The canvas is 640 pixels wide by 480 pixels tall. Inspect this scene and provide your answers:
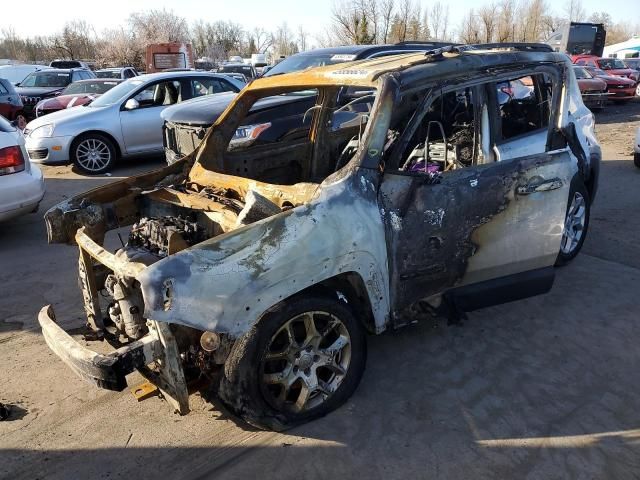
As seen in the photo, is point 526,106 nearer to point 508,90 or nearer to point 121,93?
point 508,90

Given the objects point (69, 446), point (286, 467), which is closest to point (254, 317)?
point (286, 467)

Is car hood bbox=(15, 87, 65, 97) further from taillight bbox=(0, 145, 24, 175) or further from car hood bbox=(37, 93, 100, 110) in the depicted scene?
taillight bbox=(0, 145, 24, 175)

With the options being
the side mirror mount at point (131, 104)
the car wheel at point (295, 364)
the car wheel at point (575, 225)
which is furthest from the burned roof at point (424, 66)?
the side mirror mount at point (131, 104)

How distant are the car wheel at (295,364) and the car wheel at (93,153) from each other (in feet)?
26.6

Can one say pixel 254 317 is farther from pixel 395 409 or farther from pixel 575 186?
pixel 575 186

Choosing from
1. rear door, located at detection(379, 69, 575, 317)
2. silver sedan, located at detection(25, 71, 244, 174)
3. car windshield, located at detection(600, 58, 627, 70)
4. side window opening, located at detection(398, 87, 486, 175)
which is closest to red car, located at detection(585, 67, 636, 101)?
car windshield, located at detection(600, 58, 627, 70)

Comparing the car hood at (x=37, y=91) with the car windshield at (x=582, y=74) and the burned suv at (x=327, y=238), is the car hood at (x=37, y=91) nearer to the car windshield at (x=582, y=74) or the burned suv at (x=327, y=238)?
the burned suv at (x=327, y=238)

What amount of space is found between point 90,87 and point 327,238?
585 inches

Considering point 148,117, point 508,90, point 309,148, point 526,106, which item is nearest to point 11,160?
point 309,148

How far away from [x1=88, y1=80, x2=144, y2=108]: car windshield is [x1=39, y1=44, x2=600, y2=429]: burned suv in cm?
668

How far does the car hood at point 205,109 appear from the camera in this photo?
7.11 m

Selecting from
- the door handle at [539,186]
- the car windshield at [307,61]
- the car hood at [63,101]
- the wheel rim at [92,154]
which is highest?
the car windshield at [307,61]

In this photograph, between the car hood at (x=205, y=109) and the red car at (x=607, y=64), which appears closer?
the car hood at (x=205, y=109)

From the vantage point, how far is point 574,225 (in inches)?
198
